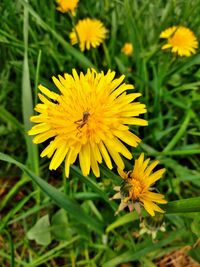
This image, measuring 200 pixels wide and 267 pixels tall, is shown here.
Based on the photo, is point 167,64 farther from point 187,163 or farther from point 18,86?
point 18,86

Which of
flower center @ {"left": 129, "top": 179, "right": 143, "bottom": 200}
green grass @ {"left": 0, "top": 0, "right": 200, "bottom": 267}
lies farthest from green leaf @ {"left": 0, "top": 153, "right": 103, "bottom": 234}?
flower center @ {"left": 129, "top": 179, "right": 143, "bottom": 200}

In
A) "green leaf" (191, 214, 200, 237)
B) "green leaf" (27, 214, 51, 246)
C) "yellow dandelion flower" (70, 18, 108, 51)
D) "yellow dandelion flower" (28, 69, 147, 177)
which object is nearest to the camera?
"yellow dandelion flower" (28, 69, 147, 177)

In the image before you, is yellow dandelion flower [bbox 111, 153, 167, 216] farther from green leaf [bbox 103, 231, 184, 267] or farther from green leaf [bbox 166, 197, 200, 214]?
green leaf [bbox 103, 231, 184, 267]

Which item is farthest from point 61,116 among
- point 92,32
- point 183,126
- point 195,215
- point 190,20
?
point 190,20

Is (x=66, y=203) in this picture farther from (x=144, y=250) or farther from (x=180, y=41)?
(x=180, y=41)

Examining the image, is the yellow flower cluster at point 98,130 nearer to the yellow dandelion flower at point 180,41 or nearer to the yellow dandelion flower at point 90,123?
the yellow dandelion flower at point 90,123

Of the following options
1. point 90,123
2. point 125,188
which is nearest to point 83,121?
point 90,123

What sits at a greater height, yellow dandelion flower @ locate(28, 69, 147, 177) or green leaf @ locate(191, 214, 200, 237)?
yellow dandelion flower @ locate(28, 69, 147, 177)
